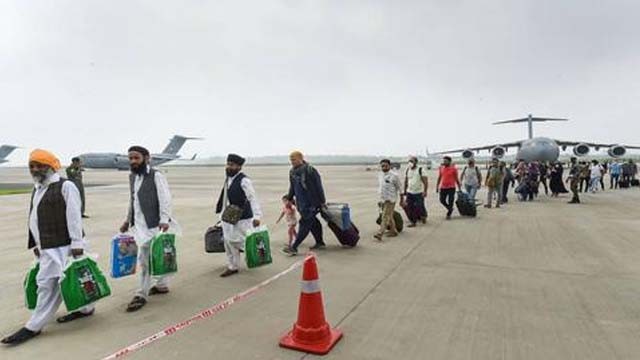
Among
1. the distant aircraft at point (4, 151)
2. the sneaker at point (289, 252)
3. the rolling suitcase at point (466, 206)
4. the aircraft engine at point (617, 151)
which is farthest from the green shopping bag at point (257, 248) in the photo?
the distant aircraft at point (4, 151)

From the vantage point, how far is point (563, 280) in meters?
5.38

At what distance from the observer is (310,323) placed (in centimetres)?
352

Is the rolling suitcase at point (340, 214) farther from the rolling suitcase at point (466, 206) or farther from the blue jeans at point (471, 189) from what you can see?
the blue jeans at point (471, 189)

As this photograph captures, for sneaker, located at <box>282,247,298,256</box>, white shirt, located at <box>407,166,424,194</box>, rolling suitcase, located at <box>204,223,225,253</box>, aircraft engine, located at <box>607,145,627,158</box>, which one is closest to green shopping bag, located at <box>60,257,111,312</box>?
rolling suitcase, located at <box>204,223,225,253</box>

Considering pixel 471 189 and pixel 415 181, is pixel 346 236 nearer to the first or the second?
pixel 415 181

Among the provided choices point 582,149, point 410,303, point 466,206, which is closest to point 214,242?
point 410,303

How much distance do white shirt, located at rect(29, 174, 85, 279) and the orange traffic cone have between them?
222 cm

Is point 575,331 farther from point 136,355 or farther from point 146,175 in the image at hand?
point 146,175

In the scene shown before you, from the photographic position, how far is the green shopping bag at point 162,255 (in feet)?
14.4

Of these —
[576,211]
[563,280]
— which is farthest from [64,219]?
[576,211]

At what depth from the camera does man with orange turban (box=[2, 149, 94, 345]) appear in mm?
3771

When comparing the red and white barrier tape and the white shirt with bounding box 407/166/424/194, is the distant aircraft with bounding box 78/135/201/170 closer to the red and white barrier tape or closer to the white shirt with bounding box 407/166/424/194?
the white shirt with bounding box 407/166/424/194

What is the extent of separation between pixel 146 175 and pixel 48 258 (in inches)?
51.3

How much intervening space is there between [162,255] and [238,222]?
141 centimetres
